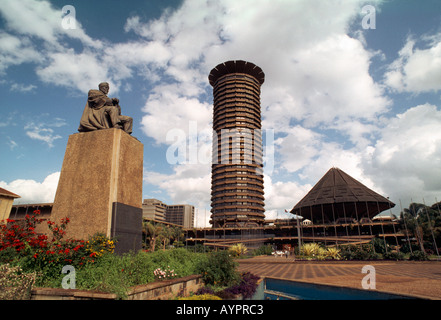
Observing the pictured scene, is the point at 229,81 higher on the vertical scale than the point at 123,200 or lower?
higher

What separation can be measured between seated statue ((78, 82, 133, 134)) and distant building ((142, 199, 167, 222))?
154888 millimetres

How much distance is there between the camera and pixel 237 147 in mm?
100375

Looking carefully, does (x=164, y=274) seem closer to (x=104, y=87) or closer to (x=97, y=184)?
(x=97, y=184)

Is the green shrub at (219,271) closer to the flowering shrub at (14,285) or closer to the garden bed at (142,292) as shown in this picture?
the garden bed at (142,292)

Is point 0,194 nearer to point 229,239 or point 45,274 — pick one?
point 45,274

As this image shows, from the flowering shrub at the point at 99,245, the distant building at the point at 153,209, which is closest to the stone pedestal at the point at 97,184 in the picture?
the flowering shrub at the point at 99,245

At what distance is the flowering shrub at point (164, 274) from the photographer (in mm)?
7906

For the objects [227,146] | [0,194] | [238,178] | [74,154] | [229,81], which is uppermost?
[229,81]

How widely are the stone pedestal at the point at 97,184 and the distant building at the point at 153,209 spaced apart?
155 m
